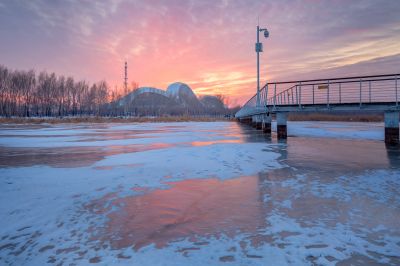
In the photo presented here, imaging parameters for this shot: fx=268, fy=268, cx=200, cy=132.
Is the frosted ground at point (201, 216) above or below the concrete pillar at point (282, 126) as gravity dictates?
below

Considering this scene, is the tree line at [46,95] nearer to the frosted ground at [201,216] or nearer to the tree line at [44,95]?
the tree line at [44,95]

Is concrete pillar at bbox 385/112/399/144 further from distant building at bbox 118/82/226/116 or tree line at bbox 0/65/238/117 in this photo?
distant building at bbox 118/82/226/116

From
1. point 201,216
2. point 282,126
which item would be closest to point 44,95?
point 282,126

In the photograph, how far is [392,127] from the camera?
14.0m

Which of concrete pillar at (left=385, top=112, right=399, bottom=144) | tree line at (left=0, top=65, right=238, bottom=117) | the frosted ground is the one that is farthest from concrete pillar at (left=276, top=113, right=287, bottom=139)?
tree line at (left=0, top=65, right=238, bottom=117)

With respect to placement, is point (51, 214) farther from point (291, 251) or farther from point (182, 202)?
point (291, 251)

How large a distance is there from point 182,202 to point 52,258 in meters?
2.09

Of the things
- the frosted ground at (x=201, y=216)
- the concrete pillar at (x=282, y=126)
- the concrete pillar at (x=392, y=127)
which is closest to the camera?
the frosted ground at (x=201, y=216)

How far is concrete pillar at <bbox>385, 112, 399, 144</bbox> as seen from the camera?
545 inches

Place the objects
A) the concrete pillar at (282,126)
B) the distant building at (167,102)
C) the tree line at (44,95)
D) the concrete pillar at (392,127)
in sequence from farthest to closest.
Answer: the distant building at (167,102), the tree line at (44,95), the concrete pillar at (282,126), the concrete pillar at (392,127)

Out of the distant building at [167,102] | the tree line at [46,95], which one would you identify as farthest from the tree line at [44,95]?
the distant building at [167,102]

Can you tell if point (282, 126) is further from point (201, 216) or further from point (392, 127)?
point (201, 216)

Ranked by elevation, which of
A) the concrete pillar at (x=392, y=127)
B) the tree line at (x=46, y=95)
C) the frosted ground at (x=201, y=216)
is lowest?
the frosted ground at (x=201, y=216)

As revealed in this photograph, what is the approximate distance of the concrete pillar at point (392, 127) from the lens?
545 inches
